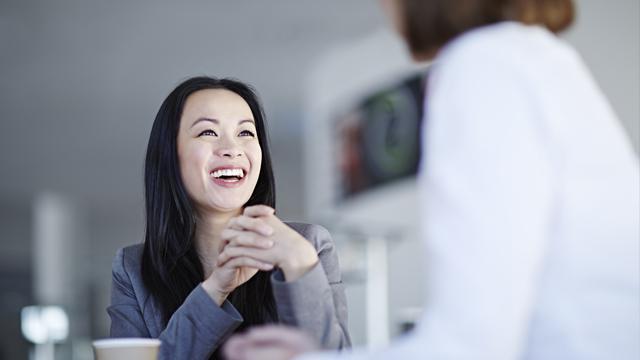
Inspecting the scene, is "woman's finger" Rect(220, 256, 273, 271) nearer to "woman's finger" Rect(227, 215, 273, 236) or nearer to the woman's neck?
"woman's finger" Rect(227, 215, 273, 236)

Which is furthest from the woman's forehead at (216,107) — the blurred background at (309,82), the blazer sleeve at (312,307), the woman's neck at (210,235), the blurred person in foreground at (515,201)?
the blurred background at (309,82)

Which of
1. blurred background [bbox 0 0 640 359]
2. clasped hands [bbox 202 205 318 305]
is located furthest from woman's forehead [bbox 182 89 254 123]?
blurred background [bbox 0 0 640 359]

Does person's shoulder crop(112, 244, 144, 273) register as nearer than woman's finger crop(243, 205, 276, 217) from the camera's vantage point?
No

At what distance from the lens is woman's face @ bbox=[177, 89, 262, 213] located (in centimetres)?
137

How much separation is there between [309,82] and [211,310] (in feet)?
20.7

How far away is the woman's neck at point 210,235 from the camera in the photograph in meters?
1.43

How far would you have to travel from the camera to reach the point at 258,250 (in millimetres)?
1045

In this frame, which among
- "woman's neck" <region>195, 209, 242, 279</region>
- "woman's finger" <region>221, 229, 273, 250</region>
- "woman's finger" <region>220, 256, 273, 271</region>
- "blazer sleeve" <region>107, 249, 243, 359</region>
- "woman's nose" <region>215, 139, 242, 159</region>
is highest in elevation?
"woman's nose" <region>215, 139, 242, 159</region>

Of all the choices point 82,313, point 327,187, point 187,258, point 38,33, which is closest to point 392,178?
point 327,187

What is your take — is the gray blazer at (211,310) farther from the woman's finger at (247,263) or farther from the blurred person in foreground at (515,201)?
the blurred person in foreground at (515,201)

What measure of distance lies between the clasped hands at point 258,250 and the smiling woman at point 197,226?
0.10 feet

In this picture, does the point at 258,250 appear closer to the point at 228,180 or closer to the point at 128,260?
the point at 228,180

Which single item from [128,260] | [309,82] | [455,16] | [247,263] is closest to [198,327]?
[247,263]

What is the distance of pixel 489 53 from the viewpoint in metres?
0.77
